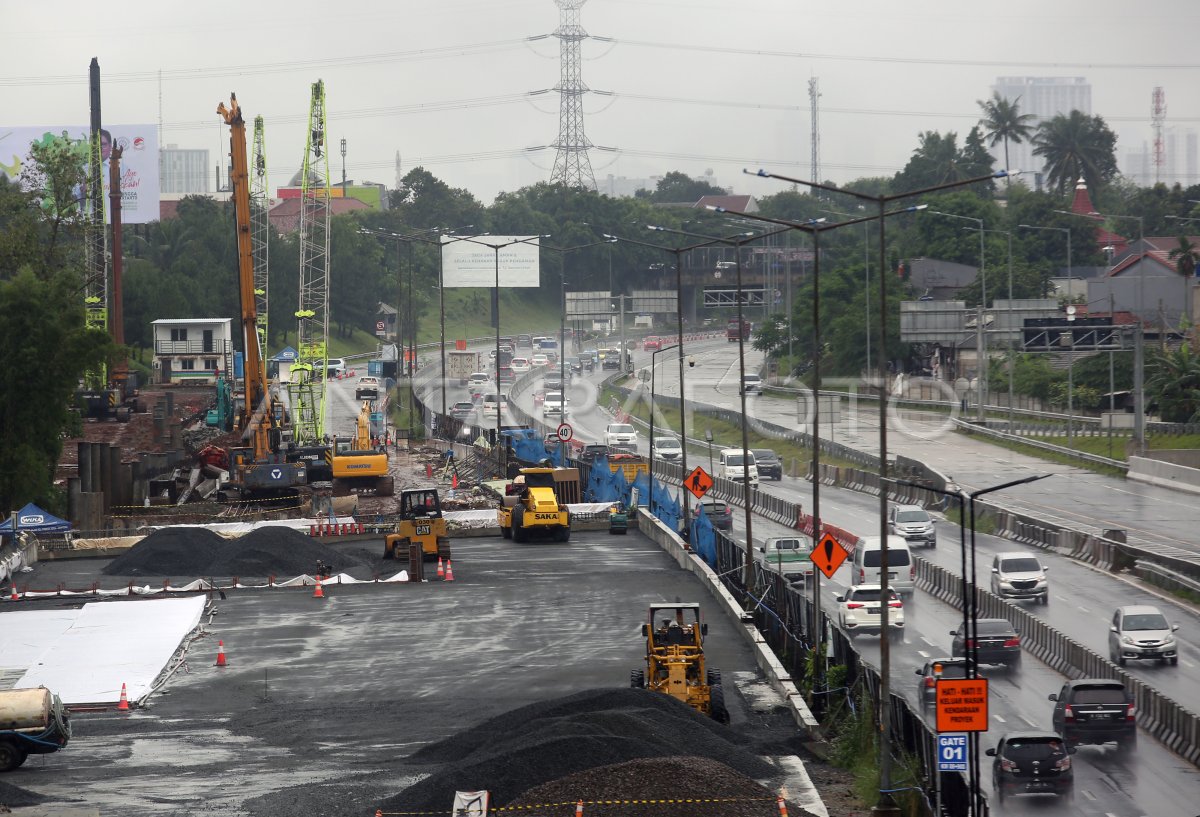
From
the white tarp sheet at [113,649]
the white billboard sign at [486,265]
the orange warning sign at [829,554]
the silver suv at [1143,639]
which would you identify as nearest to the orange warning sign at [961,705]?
the orange warning sign at [829,554]

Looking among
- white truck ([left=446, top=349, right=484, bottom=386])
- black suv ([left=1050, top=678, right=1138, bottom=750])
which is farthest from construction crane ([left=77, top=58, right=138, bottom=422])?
black suv ([left=1050, top=678, right=1138, bottom=750])

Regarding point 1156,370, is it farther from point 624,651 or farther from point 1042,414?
point 624,651

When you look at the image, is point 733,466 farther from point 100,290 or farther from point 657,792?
point 100,290

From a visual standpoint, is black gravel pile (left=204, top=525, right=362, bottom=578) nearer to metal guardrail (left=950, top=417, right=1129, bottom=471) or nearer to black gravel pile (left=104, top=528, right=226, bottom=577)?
black gravel pile (left=104, top=528, right=226, bottom=577)

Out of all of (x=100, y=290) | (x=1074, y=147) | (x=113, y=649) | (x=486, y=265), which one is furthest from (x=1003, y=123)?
(x=113, y=649)

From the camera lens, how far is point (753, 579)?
41.1 m

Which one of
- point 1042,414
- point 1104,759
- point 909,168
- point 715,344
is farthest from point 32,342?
point 909,168

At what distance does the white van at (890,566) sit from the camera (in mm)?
45344

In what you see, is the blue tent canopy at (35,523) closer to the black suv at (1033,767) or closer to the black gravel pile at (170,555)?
the black gravel pile at (170,555)

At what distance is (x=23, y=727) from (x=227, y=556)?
23663mm

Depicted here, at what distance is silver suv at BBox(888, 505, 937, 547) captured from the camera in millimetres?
54625

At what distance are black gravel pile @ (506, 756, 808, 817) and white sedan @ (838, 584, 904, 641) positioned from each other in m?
17.5

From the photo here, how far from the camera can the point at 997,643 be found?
34.8m

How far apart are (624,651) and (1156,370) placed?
5769cm
